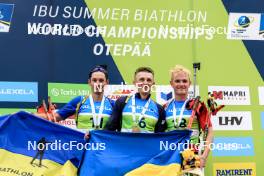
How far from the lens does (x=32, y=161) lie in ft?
11.2

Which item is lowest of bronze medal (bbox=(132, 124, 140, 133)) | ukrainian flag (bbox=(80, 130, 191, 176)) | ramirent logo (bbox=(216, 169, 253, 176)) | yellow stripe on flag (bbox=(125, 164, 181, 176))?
ramirent logo (bbox=(216, 169, 253, 176))

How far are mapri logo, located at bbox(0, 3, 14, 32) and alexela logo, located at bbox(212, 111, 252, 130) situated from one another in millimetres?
2483

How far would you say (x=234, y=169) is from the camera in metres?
4.75

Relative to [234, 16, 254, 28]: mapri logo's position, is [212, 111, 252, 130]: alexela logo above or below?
→ below

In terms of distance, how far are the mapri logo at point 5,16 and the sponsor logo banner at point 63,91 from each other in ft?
2.57

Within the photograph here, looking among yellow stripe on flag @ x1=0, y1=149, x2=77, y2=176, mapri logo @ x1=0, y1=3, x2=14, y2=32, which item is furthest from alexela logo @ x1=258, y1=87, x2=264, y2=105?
mapri logo @ x1=0, y1=3, x2=14, y2=32

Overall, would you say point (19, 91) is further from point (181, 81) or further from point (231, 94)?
point (231, 94)

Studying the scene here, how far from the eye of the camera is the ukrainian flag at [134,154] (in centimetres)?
324

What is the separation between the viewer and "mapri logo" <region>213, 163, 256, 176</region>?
15.5 feet

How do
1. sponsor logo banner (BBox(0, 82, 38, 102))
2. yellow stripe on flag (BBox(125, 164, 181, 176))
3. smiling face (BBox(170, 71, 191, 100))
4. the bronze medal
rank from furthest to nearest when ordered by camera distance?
sponsor logo banner (BBox(0, 82, 38, 102)) < smiling face (BBox(170, 71, 191, 100)) < the bronze medal < yellow stripe on flag (BBox(125, 164, 181, 176))

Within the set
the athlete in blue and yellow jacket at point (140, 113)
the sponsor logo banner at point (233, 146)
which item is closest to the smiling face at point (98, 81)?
the athlete in blue and yellow jacket at point (140, 113)

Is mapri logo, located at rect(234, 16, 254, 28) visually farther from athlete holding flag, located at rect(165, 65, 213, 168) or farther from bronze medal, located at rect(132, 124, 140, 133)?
bronze medal, located at rect(132, 124, 140, 133)

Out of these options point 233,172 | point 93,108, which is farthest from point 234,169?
point 93,108

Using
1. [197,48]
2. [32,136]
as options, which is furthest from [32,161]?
[197,48]
